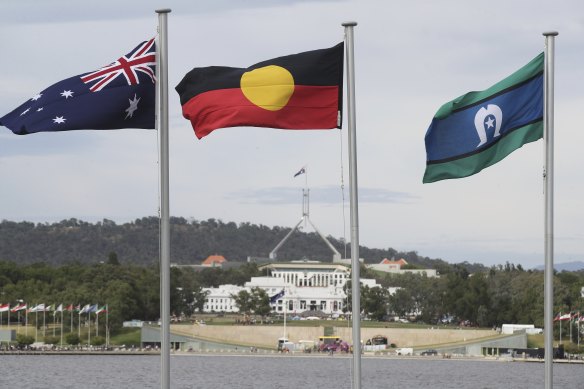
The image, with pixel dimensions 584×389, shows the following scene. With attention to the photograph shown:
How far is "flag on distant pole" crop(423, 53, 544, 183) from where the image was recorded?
2242cm

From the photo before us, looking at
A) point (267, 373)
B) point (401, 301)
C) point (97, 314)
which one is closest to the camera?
point (267, 373)

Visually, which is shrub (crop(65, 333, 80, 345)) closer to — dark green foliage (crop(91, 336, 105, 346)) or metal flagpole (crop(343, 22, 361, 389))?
dark green foliage (crop(91, 336, 105, 346))

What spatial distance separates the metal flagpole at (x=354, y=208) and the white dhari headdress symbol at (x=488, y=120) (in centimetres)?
204

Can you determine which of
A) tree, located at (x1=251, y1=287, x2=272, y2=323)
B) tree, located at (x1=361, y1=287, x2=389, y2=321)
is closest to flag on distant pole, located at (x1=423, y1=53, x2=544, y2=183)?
tree, located at (x1=361, y1=287, x2=389, y2=321)

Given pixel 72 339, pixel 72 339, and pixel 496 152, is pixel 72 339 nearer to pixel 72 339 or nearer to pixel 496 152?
pixel 72 339

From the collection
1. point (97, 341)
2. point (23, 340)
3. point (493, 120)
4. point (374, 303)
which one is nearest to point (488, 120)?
point (493, 120)

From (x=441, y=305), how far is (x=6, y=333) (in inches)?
2230

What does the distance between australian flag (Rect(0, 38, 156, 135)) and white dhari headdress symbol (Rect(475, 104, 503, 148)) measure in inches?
204

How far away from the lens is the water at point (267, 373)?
298ft

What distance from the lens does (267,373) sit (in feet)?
363

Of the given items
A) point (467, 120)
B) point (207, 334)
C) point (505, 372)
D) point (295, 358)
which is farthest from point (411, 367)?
point (467, 120)

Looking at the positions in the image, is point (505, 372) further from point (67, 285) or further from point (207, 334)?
point (67, 285)

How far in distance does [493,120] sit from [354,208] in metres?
2.72

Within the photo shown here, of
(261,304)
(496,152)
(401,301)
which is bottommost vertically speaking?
(261,304)
